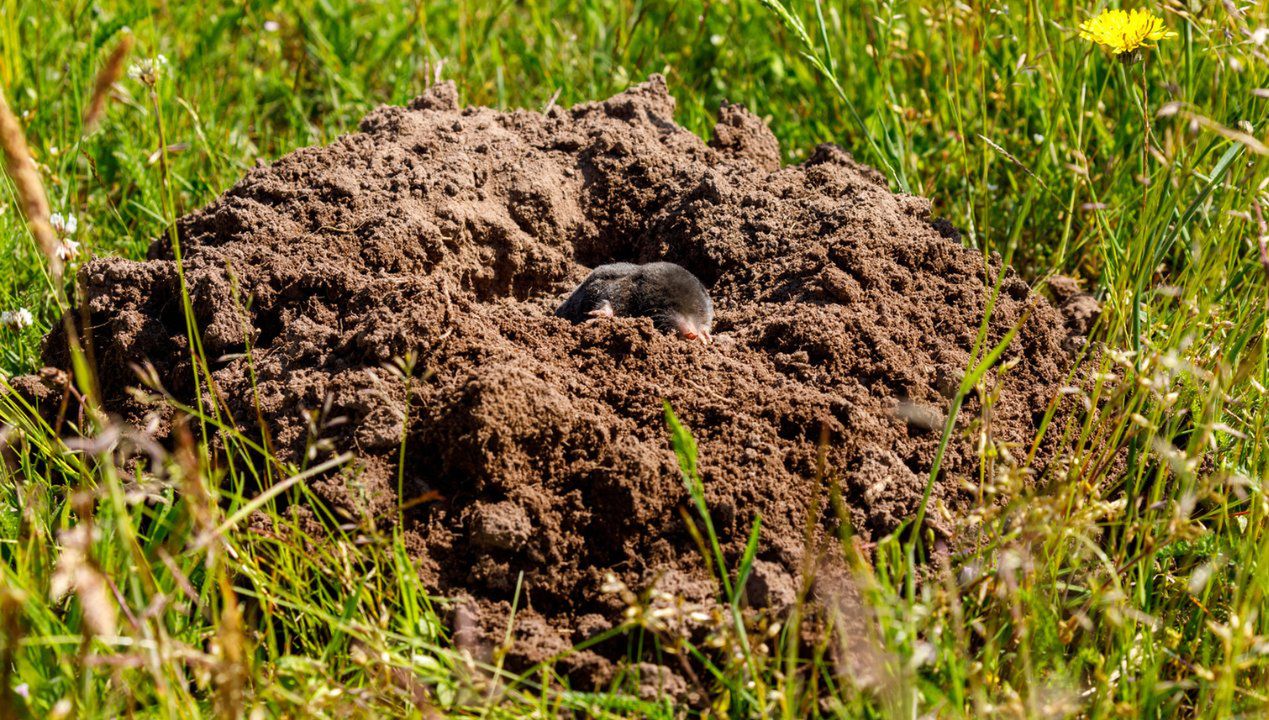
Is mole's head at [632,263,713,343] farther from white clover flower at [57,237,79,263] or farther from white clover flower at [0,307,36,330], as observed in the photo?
white clover flower at [0,307,36,330]

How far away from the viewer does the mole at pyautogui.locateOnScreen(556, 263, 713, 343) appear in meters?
2.91

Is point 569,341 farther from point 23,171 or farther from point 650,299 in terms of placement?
point 23,171

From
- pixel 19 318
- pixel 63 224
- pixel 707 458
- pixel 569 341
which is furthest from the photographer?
pixel 63 224

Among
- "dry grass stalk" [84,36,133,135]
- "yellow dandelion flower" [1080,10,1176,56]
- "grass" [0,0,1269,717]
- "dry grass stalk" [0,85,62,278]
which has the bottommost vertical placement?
"grass" [0,0,1269,717]

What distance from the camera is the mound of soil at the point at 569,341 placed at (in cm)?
248

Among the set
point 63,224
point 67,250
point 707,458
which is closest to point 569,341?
point 707,458

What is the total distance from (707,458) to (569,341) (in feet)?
1.79

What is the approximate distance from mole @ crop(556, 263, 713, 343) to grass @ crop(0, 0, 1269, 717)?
0.63 metres

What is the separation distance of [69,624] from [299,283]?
1.04 m

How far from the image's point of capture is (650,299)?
294cm

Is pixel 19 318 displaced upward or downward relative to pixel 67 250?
downward

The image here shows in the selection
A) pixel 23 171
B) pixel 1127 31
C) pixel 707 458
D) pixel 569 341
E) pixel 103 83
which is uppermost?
pixel 103 83

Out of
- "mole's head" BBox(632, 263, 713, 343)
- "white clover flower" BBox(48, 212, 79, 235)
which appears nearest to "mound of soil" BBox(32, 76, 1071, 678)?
"mole's head" BBox(632, 263, 713, 343)

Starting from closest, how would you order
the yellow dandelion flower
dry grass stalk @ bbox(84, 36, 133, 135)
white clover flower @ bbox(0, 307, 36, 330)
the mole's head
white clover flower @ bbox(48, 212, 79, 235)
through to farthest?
dry grass stalk @ bbox(84, 36, 133, 135)
the yellow dandelion flower
the mole's head
white clover flower @ bbox(0, 307, 36, 330)
white clover flower @ bbox(48, 212, 79, 235)
